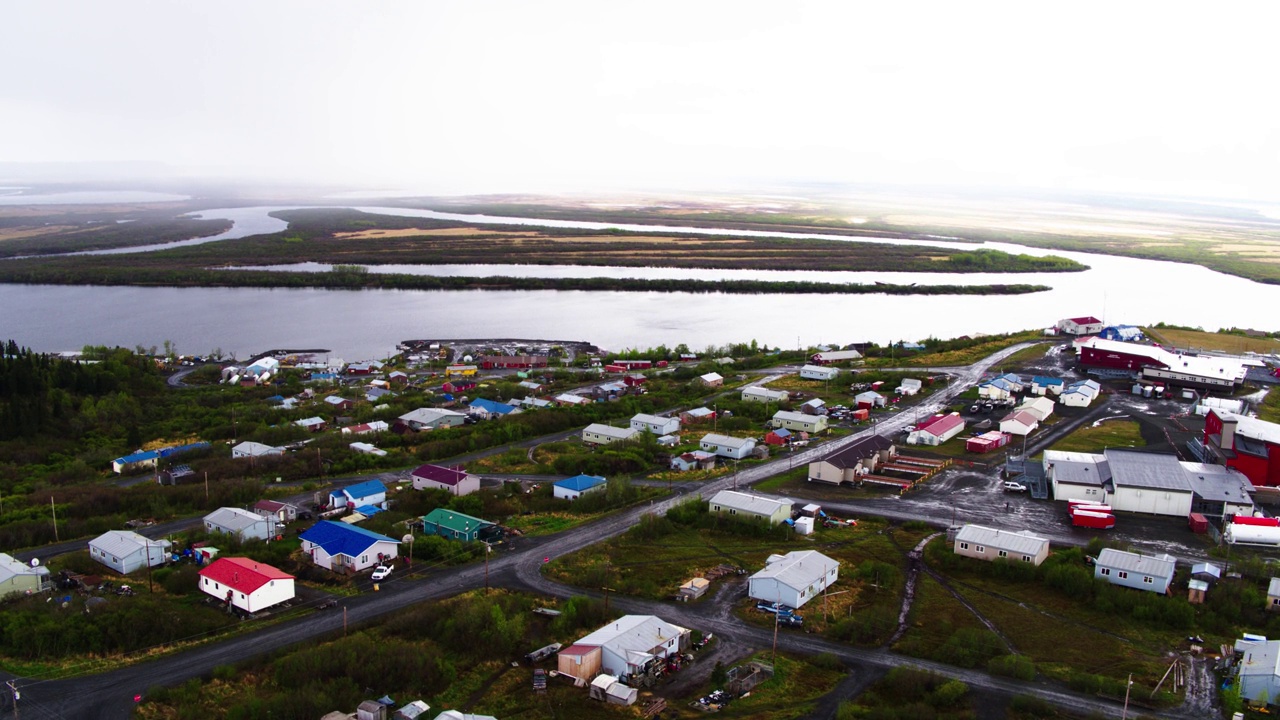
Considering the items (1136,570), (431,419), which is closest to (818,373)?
(431,419)

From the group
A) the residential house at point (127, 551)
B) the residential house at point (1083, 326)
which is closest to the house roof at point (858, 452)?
the residential house at point (127, 551)

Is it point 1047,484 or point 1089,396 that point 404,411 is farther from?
point 1089,396

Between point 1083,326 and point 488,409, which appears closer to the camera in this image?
point 488,409

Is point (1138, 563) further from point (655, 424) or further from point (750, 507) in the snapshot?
point (655, 424)

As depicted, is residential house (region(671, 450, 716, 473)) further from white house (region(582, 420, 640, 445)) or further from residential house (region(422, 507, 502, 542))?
residential house (region(422, 507, 502, 542))

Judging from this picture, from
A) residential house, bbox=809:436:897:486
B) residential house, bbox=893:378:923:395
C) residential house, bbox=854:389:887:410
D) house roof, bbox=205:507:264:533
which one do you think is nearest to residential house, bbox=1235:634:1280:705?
residential house, bbox=809:436:897:486

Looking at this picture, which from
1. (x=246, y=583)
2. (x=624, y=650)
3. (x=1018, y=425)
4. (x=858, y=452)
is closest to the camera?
(x=624, y=650)

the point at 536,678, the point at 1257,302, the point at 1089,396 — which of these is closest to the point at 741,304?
the point at 1089,396
